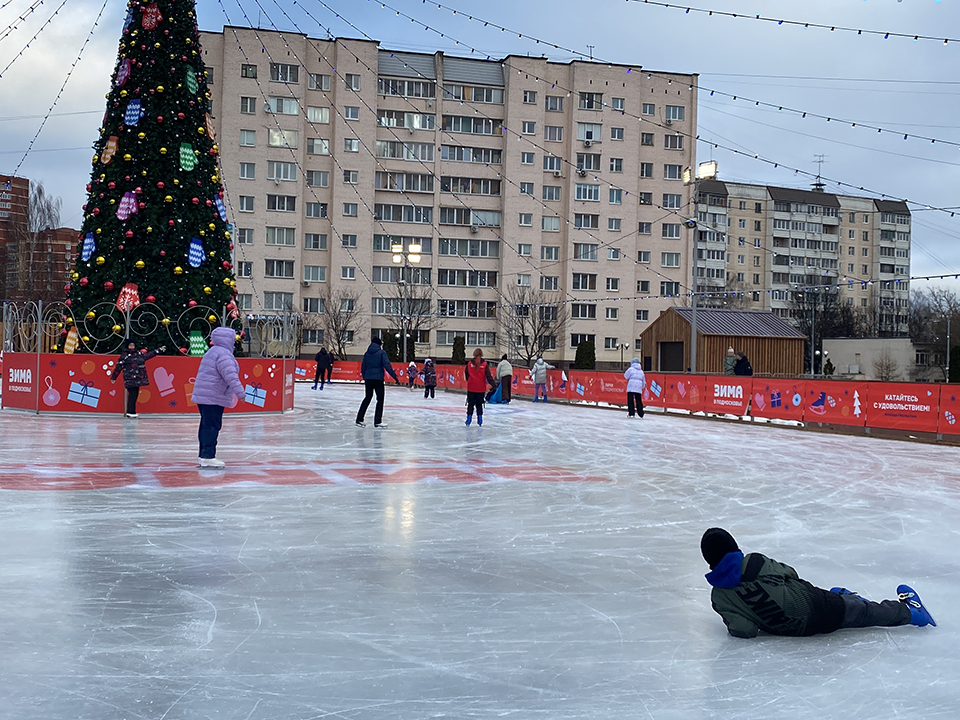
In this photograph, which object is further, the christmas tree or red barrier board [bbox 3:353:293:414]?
the christmas tree

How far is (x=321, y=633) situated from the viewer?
Answer: 4180mm

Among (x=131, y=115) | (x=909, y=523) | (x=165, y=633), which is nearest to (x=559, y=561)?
(x=165, y=633)

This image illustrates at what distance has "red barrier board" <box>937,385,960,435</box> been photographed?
52.8 feet

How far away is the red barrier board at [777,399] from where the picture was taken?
19.9 m

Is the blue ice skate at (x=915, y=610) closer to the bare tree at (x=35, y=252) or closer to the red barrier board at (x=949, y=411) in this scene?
the red barrier board at (x=949, y=411)

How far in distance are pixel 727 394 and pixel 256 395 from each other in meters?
11.0

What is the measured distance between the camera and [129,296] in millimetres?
18172

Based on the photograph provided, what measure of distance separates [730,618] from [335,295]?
62.0 metres

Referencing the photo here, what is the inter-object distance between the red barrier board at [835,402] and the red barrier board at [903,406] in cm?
20

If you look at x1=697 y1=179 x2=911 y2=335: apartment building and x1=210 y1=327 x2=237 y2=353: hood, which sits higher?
x1=697 y1=179 x2=911 y2=335: apartment building

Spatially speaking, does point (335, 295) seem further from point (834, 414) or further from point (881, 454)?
point (881, 454)

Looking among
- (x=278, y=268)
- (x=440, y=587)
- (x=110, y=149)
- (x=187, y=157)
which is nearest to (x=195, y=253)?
(x=187, y=157)

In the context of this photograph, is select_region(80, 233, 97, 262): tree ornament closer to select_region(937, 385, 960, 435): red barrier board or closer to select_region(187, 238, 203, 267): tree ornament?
select_region(187, 238, 203, 267): tree ornament

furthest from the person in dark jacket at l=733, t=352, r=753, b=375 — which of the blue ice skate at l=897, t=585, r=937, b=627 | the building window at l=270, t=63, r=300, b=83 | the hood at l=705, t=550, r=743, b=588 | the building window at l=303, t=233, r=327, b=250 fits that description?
the building window at l=270, t=63, r=300, b=83
